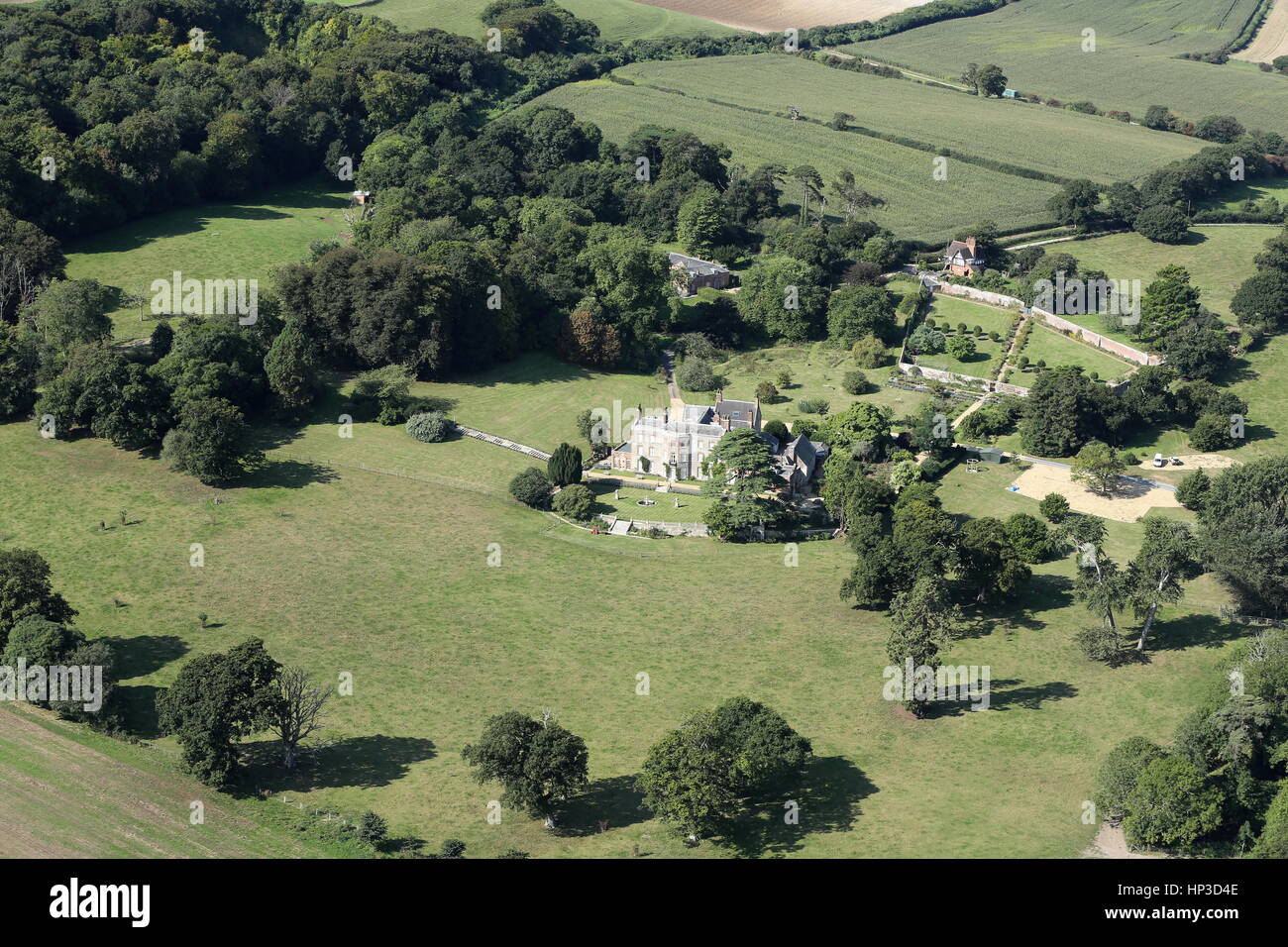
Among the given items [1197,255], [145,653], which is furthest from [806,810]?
[1197,255]

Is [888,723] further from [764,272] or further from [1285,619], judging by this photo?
[764,272]

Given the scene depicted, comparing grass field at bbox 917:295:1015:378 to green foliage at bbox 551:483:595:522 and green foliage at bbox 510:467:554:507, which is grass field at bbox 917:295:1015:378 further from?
green foliage at bbox 510:467:554:507

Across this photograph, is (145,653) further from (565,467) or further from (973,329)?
(973,329)

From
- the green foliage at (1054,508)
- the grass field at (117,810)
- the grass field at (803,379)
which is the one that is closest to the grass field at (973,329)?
the grass field at (803,379)

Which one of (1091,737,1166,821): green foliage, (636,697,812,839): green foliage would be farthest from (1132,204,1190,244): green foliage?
(636,697,812,839): green foliage

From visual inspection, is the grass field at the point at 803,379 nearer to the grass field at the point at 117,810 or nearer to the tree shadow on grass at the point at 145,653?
the tree shadow on grass at the point at 145,653

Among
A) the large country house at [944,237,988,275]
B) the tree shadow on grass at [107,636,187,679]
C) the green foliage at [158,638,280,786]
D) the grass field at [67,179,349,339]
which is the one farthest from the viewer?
the large country house at [944,237,988,275]
